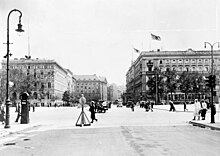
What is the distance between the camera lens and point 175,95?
12250 centimetres

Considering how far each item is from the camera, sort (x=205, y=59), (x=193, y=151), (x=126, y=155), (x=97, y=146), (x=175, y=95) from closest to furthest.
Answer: (x=126, y=155) → (x=193, y=151) → (x=97, y=146) → (x=175, y=95) → (x=205, y=59)

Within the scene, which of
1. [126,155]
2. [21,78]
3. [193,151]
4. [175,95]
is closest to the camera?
[126,155]

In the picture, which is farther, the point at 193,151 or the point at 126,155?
the point at 193,151

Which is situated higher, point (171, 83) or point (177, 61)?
point (177, 61)

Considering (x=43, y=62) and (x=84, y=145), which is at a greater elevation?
(x=43, y=62)

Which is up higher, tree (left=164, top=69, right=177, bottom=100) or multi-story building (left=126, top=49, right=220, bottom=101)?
multi-story building (left=126, top=49, right=220, bottom=101)

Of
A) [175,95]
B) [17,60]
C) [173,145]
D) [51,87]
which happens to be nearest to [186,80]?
[175,95]

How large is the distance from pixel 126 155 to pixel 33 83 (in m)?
73.7

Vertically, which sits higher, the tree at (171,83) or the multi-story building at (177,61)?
the multi-story building at (177,61)

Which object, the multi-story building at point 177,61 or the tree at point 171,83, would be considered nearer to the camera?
the tree at point 171,83

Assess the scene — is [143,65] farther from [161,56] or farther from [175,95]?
[175,95]

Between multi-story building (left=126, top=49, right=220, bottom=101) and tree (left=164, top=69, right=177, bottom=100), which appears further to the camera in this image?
multi-story building (left=126, top=49, right=220, bottom=101)

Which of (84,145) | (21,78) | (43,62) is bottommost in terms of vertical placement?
(84,145)

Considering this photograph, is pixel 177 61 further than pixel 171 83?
Yes
